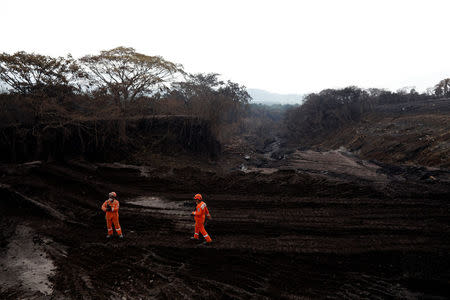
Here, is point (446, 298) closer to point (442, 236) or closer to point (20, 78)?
point (442, 236)

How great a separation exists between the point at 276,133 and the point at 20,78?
36331mm

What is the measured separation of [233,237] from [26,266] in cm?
466

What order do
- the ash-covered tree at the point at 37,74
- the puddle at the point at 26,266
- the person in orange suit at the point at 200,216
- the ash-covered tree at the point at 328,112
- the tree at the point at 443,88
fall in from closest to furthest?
the puddle at the point at 26,266
the person in orange suit at the point at 200,216
the ash-covered tree at the point at 37,74
the tree at the point at 443,88
the ash-covered tree at the point at 328,112

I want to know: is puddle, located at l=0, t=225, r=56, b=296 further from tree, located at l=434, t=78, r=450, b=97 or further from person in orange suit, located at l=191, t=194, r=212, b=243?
tree, located at l=434, t=78, r=450, b=97

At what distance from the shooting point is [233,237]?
6469 millimetres

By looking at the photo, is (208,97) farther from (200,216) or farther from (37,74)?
(200,216)

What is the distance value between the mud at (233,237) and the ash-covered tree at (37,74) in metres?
5.53

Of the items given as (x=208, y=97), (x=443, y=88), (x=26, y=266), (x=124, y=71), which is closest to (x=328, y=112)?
(x=443, y=88)

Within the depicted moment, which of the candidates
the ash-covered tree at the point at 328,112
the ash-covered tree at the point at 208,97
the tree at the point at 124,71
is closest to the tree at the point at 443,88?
the ash-covered tree at the point at 328,112

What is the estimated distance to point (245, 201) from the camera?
351 inches

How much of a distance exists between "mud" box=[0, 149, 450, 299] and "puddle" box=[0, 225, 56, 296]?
41mm

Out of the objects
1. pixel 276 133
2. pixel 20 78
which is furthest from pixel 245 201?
pixel 276 133

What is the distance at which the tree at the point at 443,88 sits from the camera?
2931 centimetres

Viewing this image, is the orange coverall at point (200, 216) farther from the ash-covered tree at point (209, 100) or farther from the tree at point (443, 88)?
the tree at point (443, 88)
